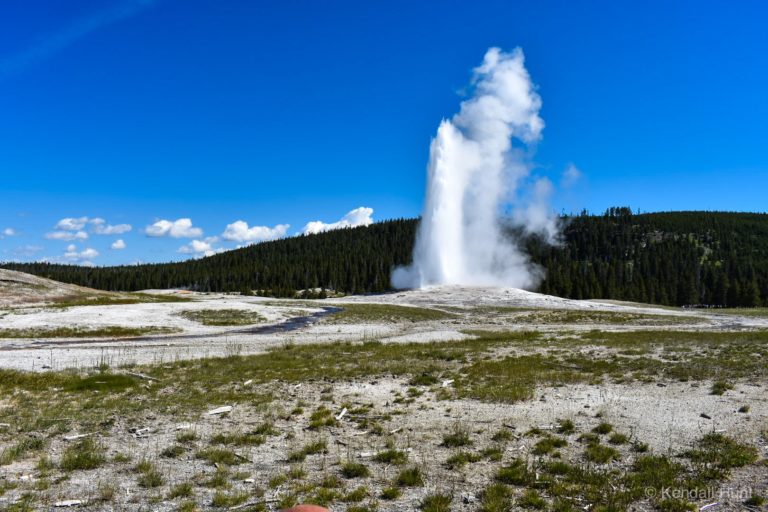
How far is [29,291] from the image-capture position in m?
69.1

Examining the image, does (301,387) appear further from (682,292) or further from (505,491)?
(682,292)

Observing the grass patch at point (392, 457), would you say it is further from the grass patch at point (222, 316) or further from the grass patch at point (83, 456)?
the grass patch at point (222, 316)

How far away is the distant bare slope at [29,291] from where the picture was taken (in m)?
64.9

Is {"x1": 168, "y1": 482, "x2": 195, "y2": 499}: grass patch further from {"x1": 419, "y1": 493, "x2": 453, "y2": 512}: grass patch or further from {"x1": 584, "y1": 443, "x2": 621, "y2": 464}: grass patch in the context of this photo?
{"x1": 584, "y1": 443, "x2": 621, "y2": 464}: grass patch

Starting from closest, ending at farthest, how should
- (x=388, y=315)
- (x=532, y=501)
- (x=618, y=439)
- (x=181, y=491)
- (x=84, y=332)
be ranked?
(x=532, y=501), (x=181, y=491), (x=618, y=439), (x=84, y=332), (x=388, y=315)

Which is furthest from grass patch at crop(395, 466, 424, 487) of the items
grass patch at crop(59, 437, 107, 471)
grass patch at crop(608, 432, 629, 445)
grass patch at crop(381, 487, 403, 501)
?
grass patch at crop(59, 437, 107, 471)

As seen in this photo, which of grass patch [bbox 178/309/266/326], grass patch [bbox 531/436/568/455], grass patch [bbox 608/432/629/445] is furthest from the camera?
grass patch [bbox 178/309/266/326]

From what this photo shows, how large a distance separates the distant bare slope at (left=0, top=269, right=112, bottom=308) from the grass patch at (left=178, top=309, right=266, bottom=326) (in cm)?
2540

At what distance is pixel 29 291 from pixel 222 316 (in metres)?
34.4

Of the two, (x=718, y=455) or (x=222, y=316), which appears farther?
(x=222, y=316)

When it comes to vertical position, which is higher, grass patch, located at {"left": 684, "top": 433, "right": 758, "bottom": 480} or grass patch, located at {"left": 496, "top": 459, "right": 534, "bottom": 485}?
grass patch, located at {"left": 684, "top": 433, "right": 758, "bottom": 480}

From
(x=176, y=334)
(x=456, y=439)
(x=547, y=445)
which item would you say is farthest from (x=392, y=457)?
(x=176, y=334)

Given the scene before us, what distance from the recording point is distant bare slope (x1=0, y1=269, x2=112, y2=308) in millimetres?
64938

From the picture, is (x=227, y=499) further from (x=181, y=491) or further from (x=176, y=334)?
(x=176, y=334)
